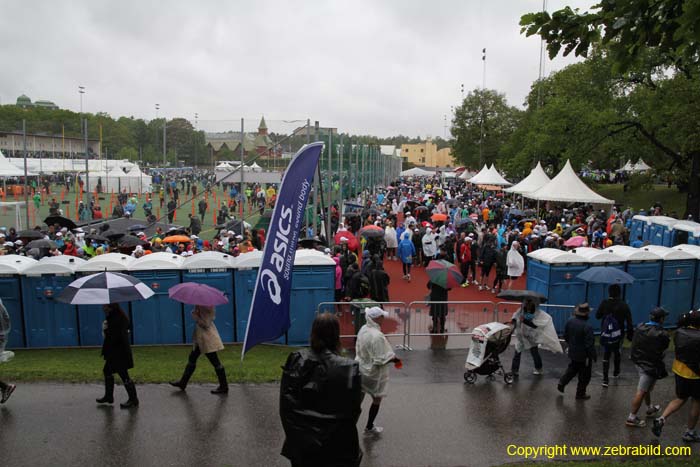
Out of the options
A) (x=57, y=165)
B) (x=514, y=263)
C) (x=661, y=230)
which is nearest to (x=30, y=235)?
(x=514, y=263)

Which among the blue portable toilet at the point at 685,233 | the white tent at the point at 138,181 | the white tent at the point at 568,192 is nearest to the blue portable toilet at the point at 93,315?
the blue portable toilet at the point at 685,233

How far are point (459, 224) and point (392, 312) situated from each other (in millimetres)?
11557

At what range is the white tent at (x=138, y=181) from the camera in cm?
3692

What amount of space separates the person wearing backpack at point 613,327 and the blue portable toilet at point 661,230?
10967 millimetres

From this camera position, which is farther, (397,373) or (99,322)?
(99,322)

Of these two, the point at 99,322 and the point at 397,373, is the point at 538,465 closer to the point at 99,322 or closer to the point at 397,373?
the point at 397,373

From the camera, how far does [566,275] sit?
11.3 m

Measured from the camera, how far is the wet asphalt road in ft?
20.1

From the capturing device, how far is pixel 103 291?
7441 millimetres

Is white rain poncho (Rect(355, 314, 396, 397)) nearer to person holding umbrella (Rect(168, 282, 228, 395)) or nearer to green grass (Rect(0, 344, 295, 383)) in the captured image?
person holding umbrella (Rect(168, 282, 228, 395))

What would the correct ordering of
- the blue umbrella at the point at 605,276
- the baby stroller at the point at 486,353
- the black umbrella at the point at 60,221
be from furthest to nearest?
the black umbrella at the point at 60,221, the blue umbrella at the point at 605,276, the baby stroller at the point at 486,353

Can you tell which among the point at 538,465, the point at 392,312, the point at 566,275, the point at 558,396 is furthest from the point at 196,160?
the point at 538,465

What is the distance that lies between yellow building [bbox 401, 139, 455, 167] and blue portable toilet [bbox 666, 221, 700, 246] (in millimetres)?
130430

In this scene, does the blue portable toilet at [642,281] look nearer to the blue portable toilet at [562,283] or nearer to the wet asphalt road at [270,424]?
the blue portable toilet at [562,283]
